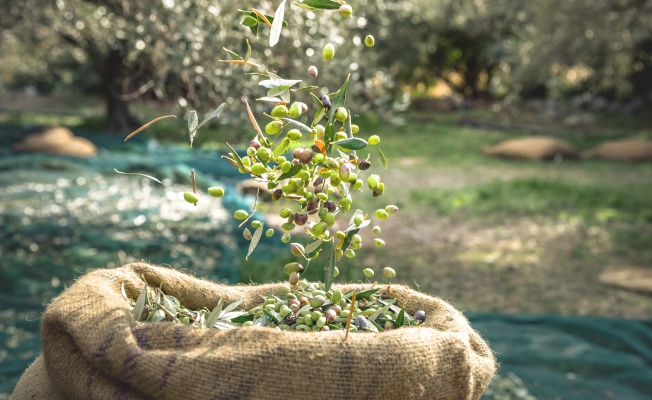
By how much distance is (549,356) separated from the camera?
520cm

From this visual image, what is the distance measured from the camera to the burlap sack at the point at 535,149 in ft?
48.5

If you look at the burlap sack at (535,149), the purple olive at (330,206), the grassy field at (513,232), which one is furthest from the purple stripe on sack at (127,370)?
the burlap sack at (535,149)

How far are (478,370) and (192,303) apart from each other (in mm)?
922

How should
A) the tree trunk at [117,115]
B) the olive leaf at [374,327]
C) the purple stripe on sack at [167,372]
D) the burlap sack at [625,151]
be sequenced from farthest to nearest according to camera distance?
the tree trunk at [117,115], the burlap sack at [625,151], the olive leaf at [374,327], the purple stripe on sack at [167,372]

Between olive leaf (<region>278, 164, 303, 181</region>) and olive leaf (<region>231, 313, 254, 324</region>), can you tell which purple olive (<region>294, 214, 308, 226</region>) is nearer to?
olive leaf (<region>278, 164, 303, 181</region>)

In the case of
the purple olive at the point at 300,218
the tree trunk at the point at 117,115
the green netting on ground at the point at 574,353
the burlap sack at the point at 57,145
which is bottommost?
the tree trunk at the point at 117,115

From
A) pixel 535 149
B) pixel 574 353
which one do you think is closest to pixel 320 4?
pixel 574 353

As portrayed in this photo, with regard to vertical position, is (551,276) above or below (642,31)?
below

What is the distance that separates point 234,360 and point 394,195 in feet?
30.3

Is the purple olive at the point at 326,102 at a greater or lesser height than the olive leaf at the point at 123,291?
greater

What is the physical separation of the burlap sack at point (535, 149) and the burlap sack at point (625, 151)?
1.68 feet

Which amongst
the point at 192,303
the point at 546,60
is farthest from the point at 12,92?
the point at 192,303

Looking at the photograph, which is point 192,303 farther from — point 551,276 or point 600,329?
point 551,276

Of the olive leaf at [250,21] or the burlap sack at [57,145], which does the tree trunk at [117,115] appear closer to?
the burlap sack at [57,145]
